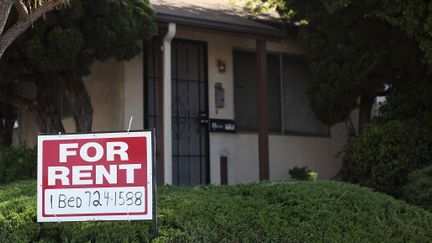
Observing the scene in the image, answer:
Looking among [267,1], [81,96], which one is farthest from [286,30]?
[81,96]

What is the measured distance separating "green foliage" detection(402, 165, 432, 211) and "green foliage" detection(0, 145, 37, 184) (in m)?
5.71

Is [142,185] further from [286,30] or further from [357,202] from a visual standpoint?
[286,30]

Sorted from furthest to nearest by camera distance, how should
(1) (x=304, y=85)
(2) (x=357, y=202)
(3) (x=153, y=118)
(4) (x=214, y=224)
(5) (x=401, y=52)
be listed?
(1) (x=304, y=85) < (3) (x=153, y=118) < (5) (x=401, y=52) < (2) (x=357, y=202) < (4) (x=214, y=224)

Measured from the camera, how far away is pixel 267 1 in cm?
1295

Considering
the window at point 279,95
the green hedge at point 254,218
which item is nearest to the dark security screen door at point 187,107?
the window at point 279,95

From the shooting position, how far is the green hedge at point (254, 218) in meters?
5.89

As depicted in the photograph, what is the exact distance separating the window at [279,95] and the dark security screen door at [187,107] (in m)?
0.87

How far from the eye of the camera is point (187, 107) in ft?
40.7

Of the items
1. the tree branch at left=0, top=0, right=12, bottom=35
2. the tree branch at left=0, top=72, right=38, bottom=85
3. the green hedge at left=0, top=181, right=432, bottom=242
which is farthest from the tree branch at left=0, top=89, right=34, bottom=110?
the tree branch at left=0, top=0, right=12, bottom=35

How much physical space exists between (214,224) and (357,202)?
182 cm

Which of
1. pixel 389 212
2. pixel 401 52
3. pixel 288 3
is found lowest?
pixel 389 212

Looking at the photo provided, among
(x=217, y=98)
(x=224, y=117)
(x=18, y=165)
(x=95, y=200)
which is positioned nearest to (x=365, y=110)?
(x=224, y=117)

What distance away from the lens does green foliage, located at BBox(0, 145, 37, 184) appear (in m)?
10.2

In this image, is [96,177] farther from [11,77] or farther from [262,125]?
[262,125]
